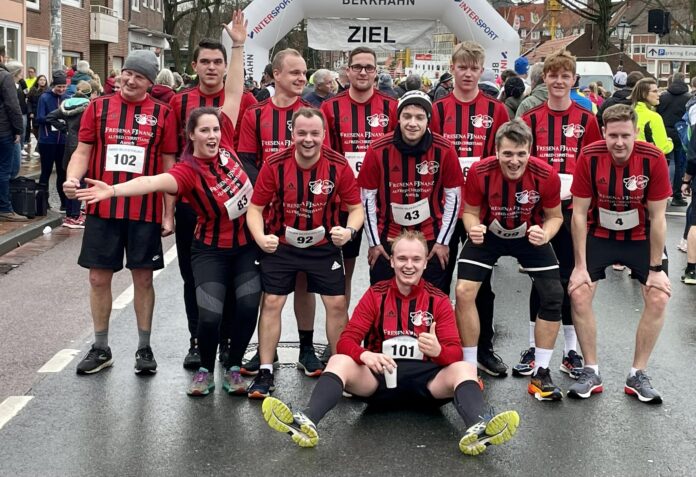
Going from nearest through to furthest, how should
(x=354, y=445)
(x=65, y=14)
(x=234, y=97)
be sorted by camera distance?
1. (x=354, y=445)
2. (x=234, y=97)
3. (x=65, y=14)

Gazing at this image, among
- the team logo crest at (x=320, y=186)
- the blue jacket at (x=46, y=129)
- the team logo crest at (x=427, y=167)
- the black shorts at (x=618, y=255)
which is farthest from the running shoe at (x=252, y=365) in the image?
the blue jacket at (x=46, y=129)

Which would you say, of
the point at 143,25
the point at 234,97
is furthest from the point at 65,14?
the point at 234,97

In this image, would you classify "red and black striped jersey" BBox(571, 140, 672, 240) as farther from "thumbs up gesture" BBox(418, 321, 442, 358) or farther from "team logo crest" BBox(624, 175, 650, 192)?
"thumbs up gesture" BBox(418, 321, 442, 358)

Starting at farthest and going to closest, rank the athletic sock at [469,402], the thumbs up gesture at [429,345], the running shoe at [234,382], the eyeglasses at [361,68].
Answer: the eyeglasses at [361,68], the running shoe at [234,382], the thumbs up gesture at [429,345], the athletic sock at [469,402]

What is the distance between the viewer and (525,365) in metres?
6.67

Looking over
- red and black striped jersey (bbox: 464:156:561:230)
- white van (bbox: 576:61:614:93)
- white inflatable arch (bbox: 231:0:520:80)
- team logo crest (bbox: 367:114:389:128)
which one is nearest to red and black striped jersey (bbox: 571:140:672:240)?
red and black striped jersey (bbox: 464:156:561:230)

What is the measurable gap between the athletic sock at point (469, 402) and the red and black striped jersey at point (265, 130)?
217cm

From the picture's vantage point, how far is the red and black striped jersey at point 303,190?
19.7ft

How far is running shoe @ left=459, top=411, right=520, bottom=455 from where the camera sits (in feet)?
16.3

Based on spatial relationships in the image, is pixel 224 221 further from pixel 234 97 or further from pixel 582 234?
pixel 582 234

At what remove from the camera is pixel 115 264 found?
6.51 m

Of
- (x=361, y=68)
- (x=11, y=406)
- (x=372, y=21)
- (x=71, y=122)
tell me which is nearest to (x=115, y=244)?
(x=11, y=406)

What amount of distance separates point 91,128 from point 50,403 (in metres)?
1.77

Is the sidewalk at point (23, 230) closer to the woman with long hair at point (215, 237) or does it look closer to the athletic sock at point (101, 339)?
the athletic sock at point (101, 339)
